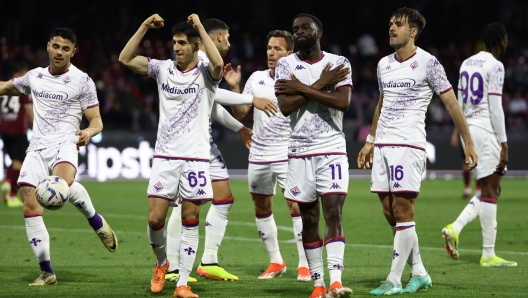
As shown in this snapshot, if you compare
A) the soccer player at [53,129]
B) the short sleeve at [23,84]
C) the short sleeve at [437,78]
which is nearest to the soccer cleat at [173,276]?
the soccer player at [53,129]

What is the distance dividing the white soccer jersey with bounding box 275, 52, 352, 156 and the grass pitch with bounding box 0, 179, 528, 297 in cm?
133

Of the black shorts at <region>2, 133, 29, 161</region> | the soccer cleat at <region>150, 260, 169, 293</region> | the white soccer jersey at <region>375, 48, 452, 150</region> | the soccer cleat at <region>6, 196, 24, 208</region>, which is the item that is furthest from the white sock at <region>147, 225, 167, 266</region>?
the black shorts at <region>2, 133, 29, 161</region>

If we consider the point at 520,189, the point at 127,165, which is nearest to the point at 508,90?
the point at 520,189

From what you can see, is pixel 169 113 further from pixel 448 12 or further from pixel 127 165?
pixel 448 12

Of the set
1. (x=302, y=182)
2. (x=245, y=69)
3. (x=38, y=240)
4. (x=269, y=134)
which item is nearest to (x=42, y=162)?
(x=38, y=240)

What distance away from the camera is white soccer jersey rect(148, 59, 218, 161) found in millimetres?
7273

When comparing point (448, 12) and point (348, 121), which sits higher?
point (448, 12)

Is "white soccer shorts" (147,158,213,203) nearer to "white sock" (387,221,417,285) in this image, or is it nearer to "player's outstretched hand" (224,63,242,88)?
"player's outstretched hand" (224,63,242,88)

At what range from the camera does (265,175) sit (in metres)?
8.70

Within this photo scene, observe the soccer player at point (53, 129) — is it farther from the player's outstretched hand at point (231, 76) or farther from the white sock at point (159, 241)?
the player's outstretched hand at point (231, 76)

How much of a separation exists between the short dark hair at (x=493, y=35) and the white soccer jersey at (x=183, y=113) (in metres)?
3.57

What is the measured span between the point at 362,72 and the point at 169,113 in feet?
66.9

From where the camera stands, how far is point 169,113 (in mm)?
7305

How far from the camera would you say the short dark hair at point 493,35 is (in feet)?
30.6
